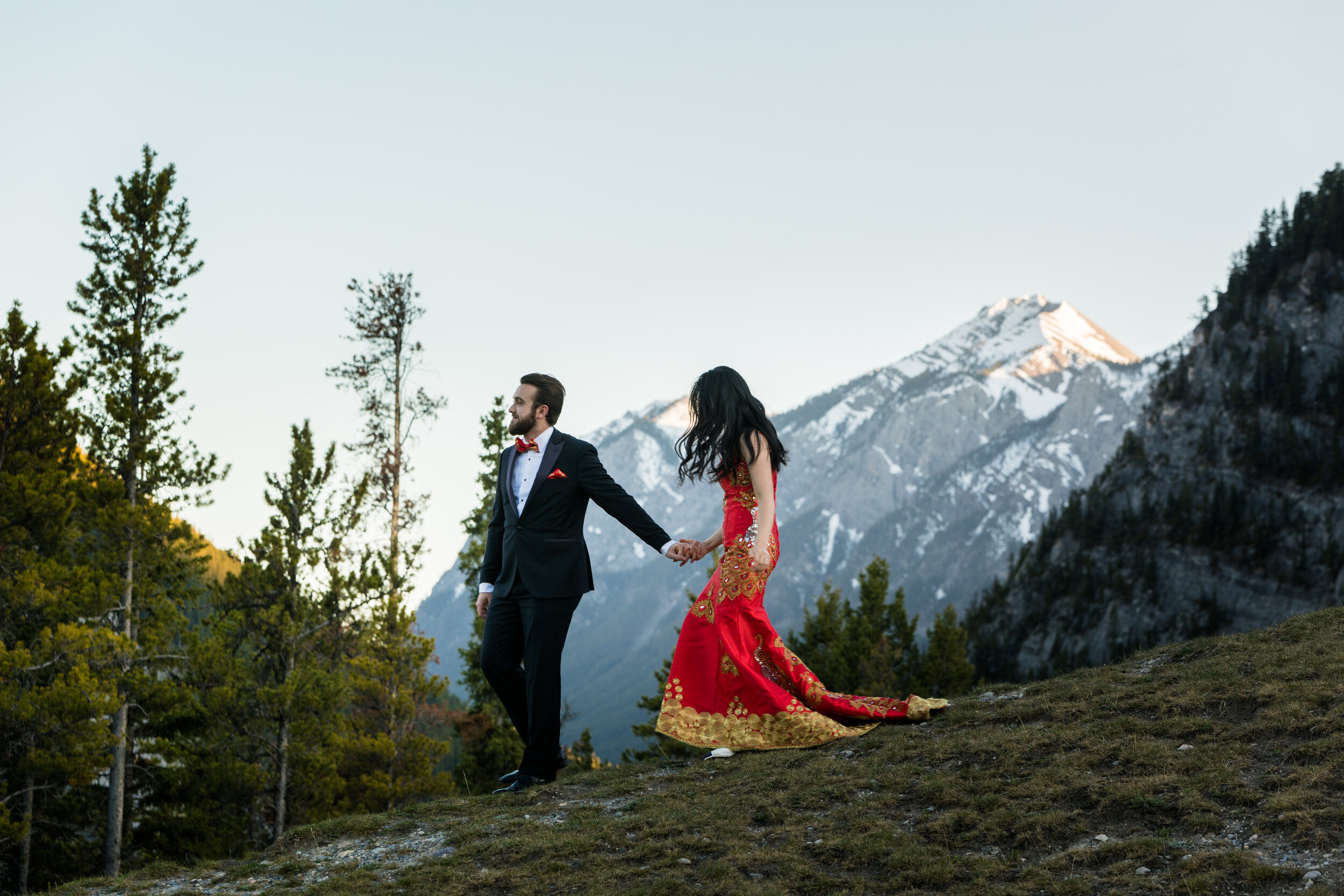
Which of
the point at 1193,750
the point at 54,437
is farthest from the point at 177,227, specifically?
the point at 1193,750

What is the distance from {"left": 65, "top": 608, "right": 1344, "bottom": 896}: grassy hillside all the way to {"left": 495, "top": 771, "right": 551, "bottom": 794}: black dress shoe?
0.21 metres

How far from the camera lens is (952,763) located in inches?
245

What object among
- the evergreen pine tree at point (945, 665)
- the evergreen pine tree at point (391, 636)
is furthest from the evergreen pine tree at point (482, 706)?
the evergreen pine tree at point (945, 665)

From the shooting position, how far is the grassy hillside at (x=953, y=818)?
4.35m

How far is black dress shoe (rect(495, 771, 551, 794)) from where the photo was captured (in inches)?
280

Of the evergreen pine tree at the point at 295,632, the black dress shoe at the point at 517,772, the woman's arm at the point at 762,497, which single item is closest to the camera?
the woman's arm at the point at 762,497

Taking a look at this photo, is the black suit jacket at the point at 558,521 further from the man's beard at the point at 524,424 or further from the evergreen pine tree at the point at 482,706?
the evergreen pine tree at the point at 482,706

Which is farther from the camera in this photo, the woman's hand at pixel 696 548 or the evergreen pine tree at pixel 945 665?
the evergreen pine tree at pixel 945 665

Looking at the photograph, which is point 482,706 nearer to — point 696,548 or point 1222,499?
point 696,548

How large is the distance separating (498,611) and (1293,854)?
16.3ft

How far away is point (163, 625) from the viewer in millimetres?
19078

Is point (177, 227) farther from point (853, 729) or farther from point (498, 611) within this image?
point (853, 729)

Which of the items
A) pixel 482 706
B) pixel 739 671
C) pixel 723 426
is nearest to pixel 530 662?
pixel 739 671

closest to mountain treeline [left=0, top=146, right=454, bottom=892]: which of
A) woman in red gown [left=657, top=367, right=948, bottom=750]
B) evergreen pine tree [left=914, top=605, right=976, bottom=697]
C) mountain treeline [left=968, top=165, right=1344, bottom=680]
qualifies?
woman in red gown [left=657, top=367, right=948, bottom=750]
